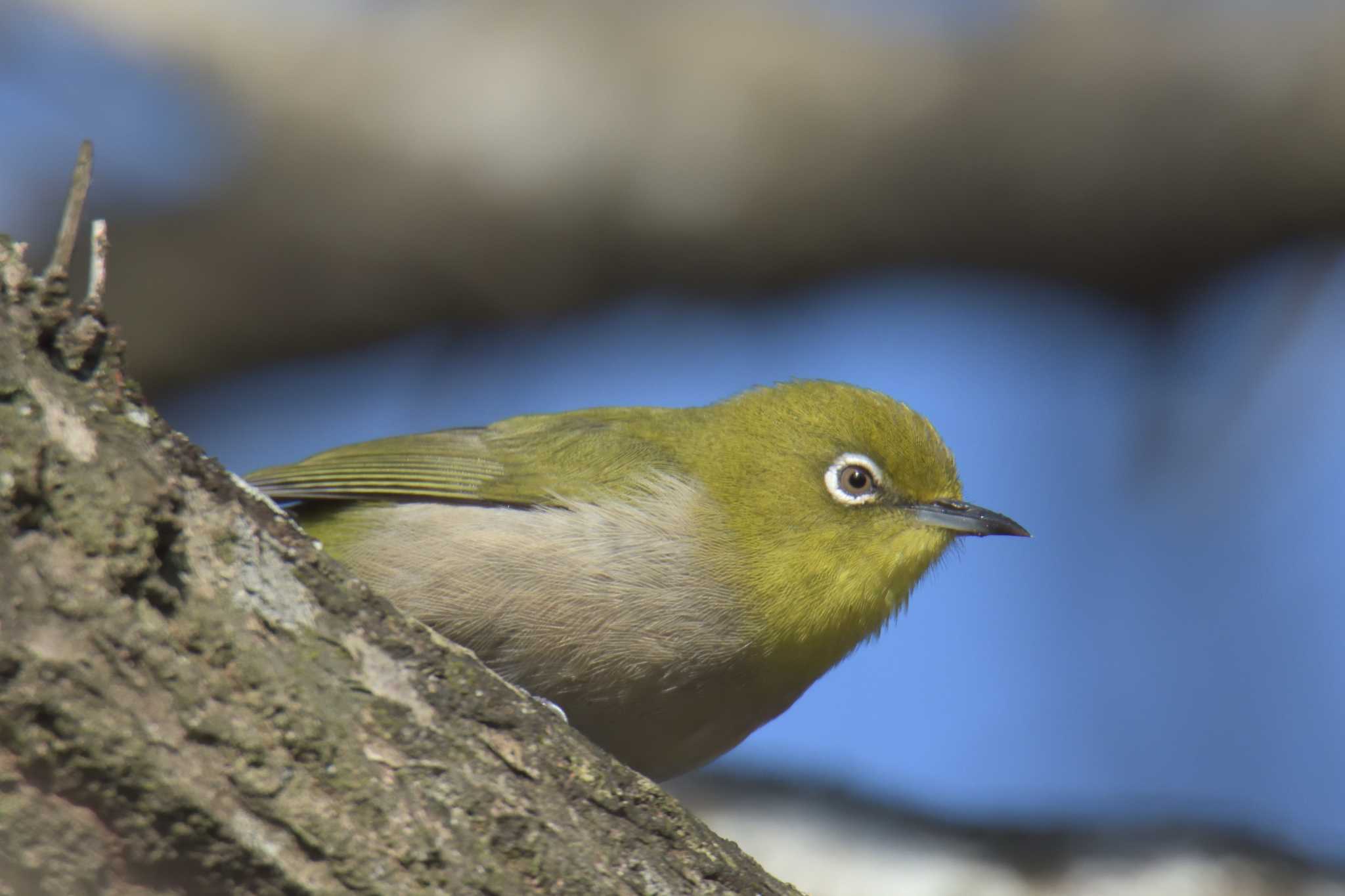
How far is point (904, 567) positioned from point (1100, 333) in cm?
365

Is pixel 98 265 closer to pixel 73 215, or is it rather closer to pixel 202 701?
pixel 73 215

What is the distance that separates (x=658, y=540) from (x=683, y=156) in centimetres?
262

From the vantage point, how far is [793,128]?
6590mm

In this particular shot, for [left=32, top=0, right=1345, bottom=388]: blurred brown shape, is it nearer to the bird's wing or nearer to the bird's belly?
the bird's wing

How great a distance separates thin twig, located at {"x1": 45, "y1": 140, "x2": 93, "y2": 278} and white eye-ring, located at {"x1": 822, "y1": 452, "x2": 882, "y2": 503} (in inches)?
125

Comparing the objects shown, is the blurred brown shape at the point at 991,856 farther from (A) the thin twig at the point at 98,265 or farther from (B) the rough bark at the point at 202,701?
(A) the thin twig at the point at 98,265

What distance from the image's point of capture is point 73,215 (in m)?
2.74

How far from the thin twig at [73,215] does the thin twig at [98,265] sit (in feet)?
0.14

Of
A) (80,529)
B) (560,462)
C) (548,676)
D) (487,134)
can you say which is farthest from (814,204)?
(80,529)

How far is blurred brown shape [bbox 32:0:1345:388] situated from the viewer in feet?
21.0

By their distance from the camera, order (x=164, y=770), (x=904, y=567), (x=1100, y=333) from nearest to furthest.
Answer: (x=164, y=770), (x=904, y=567), (x=1100, y=333)

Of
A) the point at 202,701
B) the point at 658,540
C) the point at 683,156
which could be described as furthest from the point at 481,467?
the point at 202,701

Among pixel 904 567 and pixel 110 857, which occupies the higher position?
pixel 904 567

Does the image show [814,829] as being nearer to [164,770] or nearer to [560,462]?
[560,462]
